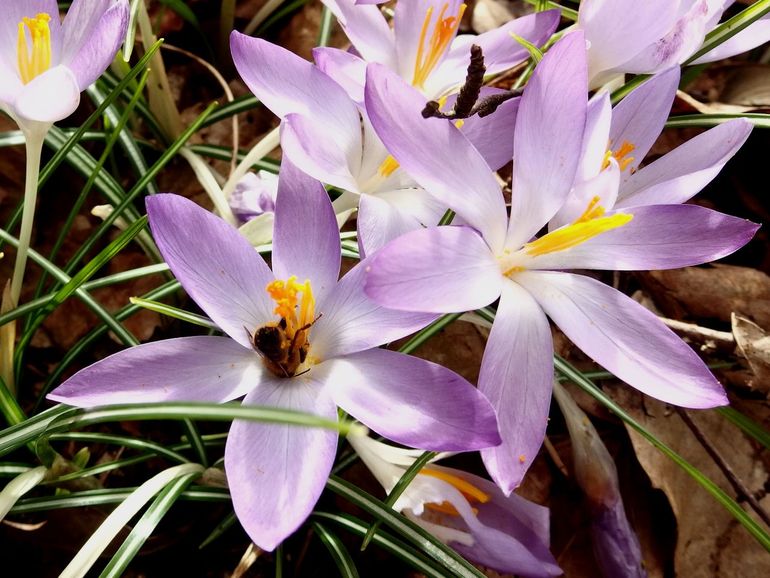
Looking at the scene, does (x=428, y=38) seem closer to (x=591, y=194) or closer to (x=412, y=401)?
(x=591, y=194)

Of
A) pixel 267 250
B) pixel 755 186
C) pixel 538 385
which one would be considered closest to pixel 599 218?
pixel 538 385

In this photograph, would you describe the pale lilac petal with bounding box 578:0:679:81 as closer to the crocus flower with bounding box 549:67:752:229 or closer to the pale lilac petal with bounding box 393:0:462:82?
the crocus flower with bounding box 549:67:752:229

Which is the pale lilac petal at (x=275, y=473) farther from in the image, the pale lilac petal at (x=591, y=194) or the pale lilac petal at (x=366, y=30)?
the pale lilac petal at (x=366, y=30)

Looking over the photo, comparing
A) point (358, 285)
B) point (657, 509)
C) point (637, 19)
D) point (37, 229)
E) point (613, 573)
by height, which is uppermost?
point (637, 19)

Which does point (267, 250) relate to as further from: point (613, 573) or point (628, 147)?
point (613, 573)

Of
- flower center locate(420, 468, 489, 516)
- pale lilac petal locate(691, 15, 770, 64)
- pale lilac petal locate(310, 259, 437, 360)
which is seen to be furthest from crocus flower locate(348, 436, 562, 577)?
pale lilac petal locate(691, 15, 770, 64)

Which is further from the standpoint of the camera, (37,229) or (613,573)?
(37,229)

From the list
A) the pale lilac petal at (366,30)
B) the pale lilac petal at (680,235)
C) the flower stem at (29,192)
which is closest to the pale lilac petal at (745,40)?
the pale lilac petal at (680,235)
